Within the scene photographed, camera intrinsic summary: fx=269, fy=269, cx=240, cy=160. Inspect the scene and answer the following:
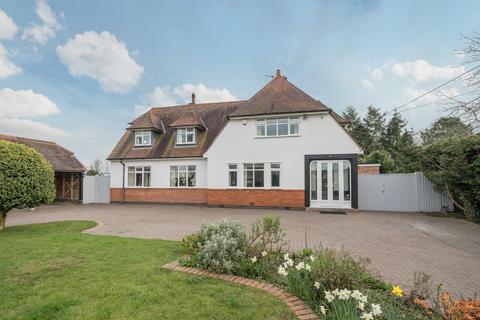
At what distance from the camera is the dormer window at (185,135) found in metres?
20.2

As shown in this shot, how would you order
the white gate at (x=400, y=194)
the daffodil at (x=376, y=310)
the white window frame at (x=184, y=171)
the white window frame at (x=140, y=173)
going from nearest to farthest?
1. the daffodil at (x=376, y=310)
2. the white gate at (x=400, y=194)
3. the white window frame at (x=184, y=171)
4. the white window frame at (x=140, y=173)

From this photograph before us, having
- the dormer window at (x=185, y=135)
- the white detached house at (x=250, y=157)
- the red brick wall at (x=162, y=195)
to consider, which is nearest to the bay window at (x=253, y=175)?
the white detached house at (x=250, y=157)

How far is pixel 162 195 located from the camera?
2002cm

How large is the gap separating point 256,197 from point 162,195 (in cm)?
735

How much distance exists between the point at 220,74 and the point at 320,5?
22.2 feet

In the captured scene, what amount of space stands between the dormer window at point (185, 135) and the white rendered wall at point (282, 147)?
2653 mm

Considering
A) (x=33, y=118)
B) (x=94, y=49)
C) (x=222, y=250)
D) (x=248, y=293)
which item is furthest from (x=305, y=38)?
(x=33, y=118)

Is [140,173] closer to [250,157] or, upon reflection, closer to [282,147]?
[250,157]

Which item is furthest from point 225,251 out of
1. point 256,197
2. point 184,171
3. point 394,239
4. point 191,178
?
point 184,171

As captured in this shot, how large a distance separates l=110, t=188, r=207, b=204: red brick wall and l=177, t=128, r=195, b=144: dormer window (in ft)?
11.8

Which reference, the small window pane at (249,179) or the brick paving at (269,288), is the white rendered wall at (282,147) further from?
the brick paving at (269,288)

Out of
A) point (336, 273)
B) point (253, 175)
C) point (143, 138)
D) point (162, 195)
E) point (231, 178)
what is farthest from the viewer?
point (143, 138)

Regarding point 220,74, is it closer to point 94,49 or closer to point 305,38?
point 305,38

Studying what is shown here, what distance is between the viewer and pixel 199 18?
42.4ft
